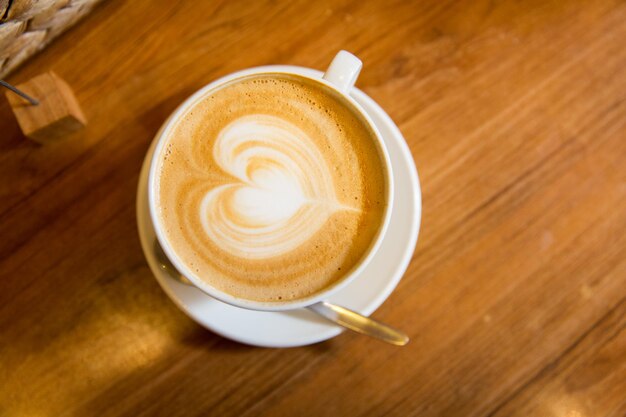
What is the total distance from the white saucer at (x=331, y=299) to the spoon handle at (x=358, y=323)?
18 mm

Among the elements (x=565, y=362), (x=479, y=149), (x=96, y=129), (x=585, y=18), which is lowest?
(x=565, y=362)

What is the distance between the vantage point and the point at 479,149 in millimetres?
964

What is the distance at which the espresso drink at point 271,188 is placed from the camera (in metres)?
0.74

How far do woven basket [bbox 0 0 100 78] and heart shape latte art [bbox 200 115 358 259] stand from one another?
337mm

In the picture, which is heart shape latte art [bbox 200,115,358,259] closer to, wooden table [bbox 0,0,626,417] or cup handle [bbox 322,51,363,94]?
cup handle [bbox 322,51,363,94]

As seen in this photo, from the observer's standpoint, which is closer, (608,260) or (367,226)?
(367,226)

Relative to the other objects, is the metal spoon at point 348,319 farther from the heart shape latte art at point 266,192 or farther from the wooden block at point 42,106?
the wooden block at point 42,106

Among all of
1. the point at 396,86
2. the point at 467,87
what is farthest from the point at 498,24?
the point at 396,86

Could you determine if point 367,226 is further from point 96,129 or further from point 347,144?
point 96,129

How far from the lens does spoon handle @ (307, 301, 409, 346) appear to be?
2.65 feet

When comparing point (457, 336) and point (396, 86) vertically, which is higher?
point (396, 86)

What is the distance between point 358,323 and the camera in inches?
32.0

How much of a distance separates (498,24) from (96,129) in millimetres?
816

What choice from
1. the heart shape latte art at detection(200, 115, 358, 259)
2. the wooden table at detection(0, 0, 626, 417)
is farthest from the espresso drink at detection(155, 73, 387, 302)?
the wooden table at detection(0, 0, 626, 417)
